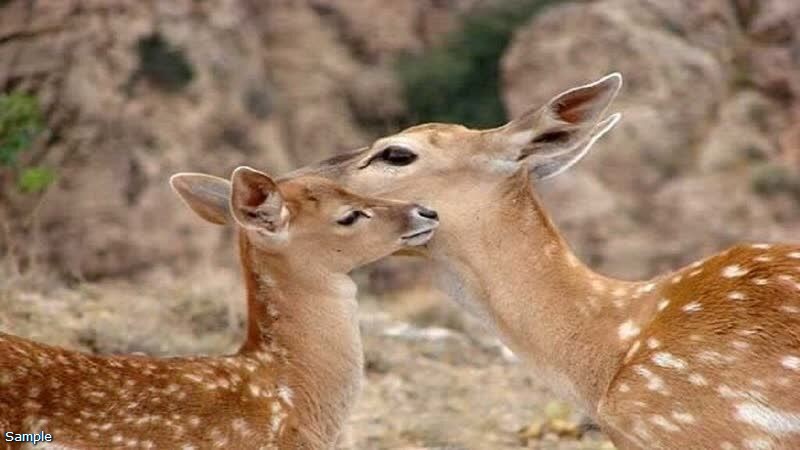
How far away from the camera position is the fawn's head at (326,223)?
6855 millimetres

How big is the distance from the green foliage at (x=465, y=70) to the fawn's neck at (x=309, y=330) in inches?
677

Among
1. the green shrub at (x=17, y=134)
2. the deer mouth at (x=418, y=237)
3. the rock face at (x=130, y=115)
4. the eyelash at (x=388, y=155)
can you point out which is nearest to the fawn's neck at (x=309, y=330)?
the deer mouth at (x=418, y=237)

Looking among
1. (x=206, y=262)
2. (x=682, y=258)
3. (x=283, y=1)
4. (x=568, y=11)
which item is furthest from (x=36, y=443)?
(x=283, y=1)

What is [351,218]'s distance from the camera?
23.0 feet

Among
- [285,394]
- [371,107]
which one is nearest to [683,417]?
[285,394]

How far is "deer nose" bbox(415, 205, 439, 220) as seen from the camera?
6965mm

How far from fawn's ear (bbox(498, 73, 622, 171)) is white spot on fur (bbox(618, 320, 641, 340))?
84 cm

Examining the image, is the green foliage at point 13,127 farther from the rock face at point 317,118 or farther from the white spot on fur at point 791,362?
the white spot on fur at point 791,362

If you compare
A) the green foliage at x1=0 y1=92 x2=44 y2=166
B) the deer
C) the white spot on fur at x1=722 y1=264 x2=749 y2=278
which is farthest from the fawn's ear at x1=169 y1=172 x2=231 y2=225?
the green foliage at x1=0 y1=92 x2=44 y2=166

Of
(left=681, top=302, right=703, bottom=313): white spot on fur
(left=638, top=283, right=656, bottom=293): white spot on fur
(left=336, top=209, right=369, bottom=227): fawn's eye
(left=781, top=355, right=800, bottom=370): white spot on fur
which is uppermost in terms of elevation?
(left=781, top=355, right=800, bottom=370): white spot on fur

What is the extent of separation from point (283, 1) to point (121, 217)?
21.7 feet

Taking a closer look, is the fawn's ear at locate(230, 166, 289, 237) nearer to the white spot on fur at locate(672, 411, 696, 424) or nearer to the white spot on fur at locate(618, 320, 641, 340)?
the white spot on fur at locate(618, 320, 641, 340)

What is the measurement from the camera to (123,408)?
5.93m

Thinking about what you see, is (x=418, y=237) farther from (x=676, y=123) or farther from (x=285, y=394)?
(x=676, y=123)
